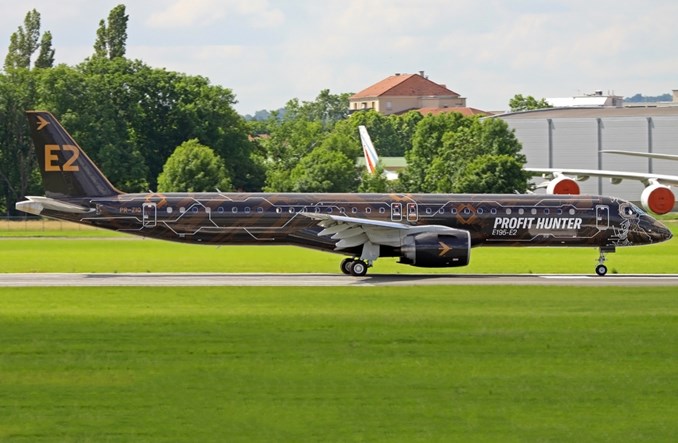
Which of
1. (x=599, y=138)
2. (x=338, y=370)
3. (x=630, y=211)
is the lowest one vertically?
(x=338, y=370)

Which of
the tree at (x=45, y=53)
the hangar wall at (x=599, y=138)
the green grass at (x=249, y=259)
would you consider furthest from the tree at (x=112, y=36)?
the green grass at (x=249, y=259)

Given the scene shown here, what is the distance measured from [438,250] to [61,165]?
13014 millimetres

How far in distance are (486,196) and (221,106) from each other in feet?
236

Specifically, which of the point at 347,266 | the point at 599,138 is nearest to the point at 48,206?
the point at 347,266

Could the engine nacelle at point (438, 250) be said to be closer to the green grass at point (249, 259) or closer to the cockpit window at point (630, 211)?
the green grass at point (249, 259)

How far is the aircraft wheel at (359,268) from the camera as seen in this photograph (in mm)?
40812

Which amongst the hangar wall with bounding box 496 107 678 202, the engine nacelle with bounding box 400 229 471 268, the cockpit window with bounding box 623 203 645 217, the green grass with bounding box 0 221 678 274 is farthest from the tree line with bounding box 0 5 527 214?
the engine nacelle with bounding box 400 229 471 268

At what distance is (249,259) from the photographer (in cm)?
5141

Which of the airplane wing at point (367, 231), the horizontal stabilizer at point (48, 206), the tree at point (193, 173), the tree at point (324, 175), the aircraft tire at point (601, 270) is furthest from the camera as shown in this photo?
the tree at point (324, 175)

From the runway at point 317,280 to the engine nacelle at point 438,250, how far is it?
0.59 metres

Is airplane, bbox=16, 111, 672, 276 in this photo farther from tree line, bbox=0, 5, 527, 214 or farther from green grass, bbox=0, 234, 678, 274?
tree line, bbox=0, 5, 527, 214

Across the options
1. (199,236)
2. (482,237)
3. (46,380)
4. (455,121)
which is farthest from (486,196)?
(455,121)

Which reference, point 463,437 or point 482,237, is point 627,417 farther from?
point 482,237

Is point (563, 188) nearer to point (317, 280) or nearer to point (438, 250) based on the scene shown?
point (438, 250)
